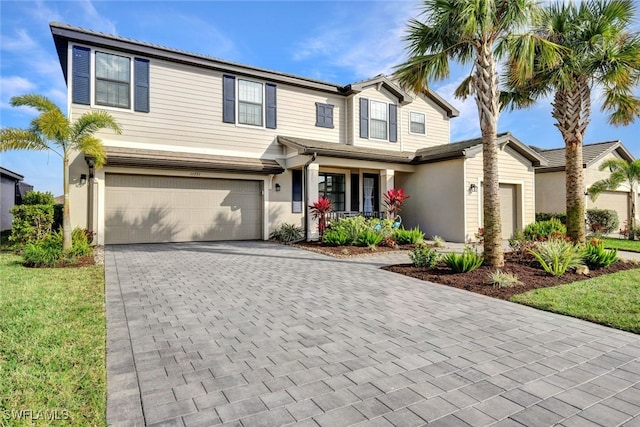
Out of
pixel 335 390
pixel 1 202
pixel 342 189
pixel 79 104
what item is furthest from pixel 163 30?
pixel 335 390

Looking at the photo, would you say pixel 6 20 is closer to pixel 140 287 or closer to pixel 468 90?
pixel 140 287

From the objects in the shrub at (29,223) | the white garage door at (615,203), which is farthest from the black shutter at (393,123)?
the shrub at (29,223)

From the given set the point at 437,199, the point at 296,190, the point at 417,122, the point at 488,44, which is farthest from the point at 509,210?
the point at 296,190

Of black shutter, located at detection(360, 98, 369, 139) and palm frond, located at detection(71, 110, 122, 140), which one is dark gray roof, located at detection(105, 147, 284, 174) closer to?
palm frond, located at detection(71, 110, 122, 140)

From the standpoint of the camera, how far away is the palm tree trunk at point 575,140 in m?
9.41

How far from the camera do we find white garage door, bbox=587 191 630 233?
18719 millimetres

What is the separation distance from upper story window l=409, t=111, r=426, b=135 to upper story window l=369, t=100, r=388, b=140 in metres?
1.70

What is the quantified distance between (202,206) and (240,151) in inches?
103

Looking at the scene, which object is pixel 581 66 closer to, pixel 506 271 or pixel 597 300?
pixel 506 271

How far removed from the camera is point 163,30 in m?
11.9

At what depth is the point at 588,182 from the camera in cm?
1850

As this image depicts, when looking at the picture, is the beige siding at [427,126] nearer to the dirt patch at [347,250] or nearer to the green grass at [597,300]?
the dirt patch at [347,250]

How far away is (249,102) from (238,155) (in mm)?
2219

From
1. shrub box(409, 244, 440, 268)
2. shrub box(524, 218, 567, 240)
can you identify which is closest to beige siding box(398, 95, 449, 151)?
shrub box(524, 218, 567, 240)
